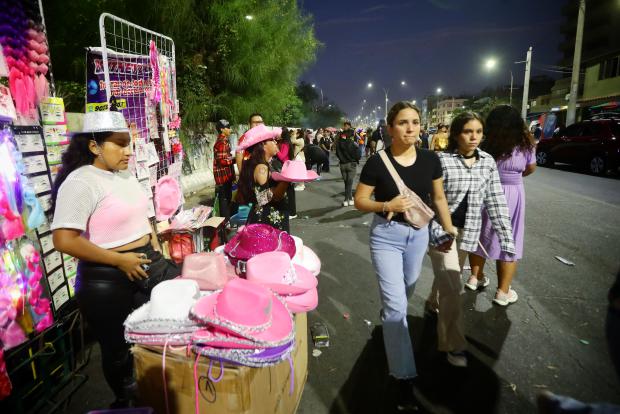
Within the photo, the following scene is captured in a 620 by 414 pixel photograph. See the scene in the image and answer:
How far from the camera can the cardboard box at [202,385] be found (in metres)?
1.80

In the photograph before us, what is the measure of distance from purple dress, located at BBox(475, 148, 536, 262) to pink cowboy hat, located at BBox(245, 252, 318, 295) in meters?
2.44

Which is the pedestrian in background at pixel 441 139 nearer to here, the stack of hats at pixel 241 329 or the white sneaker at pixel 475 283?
the white sneaker at pixel 475 283

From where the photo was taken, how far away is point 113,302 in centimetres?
226

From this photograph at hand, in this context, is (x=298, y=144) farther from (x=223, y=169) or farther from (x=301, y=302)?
(x=301, y=302)

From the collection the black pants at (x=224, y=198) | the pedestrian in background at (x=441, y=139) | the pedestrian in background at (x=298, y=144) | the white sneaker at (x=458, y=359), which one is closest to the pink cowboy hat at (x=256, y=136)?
the white sneaker at (x=458, y=359)

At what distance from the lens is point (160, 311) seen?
1.90 meters

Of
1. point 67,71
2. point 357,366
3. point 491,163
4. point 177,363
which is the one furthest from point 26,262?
point 67,71

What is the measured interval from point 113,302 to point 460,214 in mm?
2934

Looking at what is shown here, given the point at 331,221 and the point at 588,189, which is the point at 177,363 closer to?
the point at 331,221

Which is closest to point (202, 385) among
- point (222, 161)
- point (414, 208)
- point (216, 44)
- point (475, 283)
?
point (414, 208)

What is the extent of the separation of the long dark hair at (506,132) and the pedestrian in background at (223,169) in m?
4.70

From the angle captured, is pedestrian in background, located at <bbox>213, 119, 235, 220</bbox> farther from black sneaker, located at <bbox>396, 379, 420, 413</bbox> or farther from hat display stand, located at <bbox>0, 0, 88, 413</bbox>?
black sneaker, located at <bbox>396, 379, 420, 413</bbox>

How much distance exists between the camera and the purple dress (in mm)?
3740

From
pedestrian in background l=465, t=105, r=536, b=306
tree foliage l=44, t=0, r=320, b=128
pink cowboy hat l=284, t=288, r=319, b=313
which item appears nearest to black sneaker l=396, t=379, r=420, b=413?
pink cowboy hat l=284, t=288, r=319, b=313
